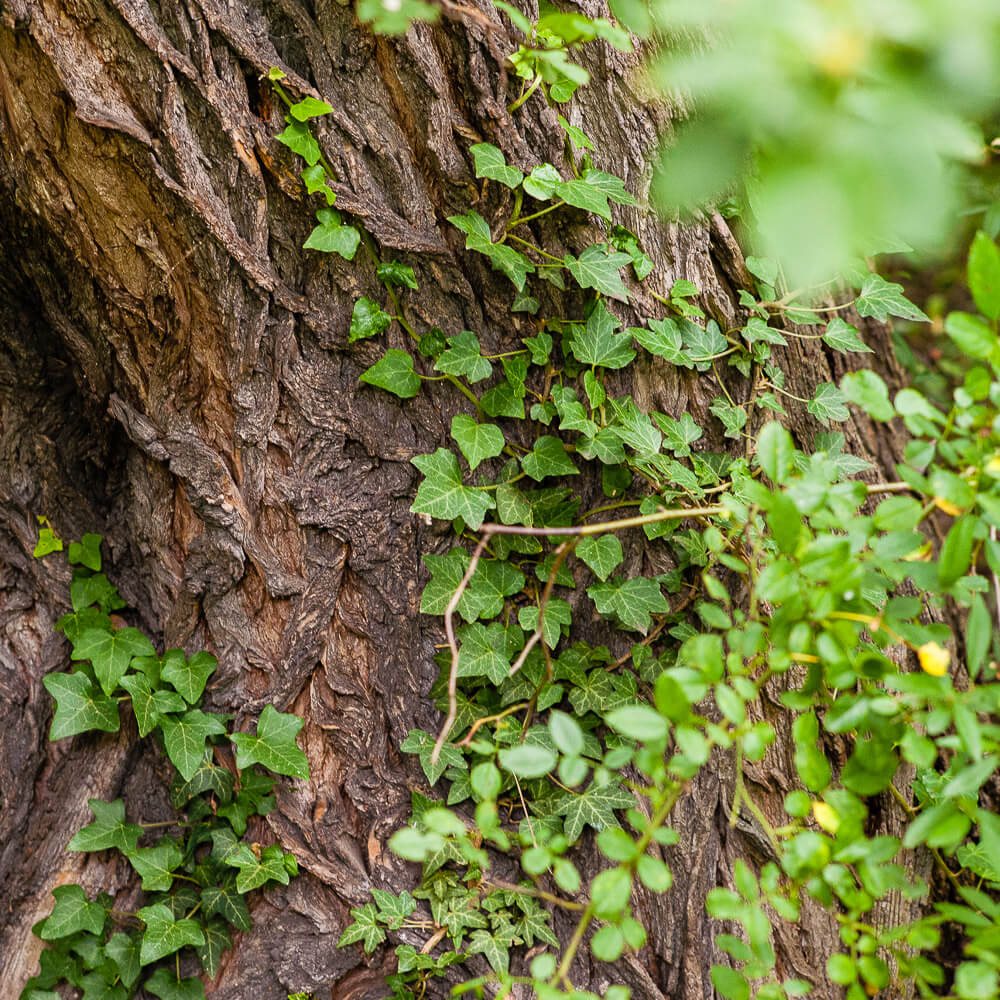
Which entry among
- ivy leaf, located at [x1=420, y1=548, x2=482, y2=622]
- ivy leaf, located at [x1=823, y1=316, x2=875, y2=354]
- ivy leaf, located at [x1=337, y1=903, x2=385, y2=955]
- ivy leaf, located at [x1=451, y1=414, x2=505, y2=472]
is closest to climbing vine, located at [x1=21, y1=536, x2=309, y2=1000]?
ivy leaf, located at [x1=337, y1=903, x2=385, y2=955]

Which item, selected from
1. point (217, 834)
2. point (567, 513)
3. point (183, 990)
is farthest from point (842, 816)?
point (183, 990)

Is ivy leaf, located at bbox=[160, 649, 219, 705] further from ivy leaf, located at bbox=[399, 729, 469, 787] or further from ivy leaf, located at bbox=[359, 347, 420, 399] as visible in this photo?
ivy leaf, located at bbox=[359, 347, 420, 399]

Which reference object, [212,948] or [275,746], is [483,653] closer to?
[275,746]

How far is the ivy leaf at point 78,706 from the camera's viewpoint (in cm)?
145

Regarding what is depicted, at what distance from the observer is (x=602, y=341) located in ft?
4.36

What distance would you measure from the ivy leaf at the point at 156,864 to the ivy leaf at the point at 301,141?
4.58 feet

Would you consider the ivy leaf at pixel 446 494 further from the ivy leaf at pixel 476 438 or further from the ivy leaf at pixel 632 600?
the ivy leaf at pixel 632 600

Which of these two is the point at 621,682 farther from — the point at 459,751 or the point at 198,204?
the point at 198,204

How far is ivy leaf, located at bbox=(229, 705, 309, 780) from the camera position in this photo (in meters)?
1.39

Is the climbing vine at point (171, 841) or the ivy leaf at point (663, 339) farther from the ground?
the ivy leaf at point (663, 339)

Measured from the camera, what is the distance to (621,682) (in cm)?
139

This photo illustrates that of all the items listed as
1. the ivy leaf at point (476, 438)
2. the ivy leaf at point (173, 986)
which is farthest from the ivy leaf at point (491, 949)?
the ivy leaf at point (476, 438)

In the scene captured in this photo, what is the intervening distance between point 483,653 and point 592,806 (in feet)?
1.19

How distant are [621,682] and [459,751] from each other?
1.16ft
